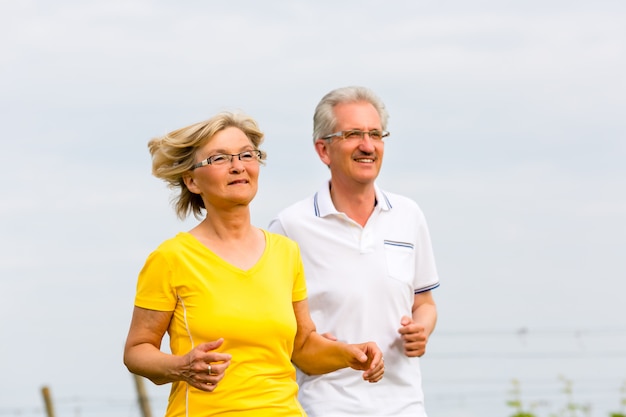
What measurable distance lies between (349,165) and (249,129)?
849 mm

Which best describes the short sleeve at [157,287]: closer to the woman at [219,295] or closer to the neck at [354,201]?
the woman at [219,295]

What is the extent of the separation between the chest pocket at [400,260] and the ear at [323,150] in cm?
45

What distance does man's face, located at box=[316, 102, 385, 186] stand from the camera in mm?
5117

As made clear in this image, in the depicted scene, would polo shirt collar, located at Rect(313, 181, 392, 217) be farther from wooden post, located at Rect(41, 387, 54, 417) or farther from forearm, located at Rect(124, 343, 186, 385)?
wooden post, located at Rect(41, 387, 54, 417)

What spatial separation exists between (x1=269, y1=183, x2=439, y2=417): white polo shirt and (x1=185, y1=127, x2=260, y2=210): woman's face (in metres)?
0.98

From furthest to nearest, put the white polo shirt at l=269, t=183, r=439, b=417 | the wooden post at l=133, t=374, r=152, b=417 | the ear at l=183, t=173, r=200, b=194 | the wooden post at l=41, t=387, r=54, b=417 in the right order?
1. the wooden post at l=41, t=387, r=54, b=417
2. the wooden post at l=133, t=374, r=152, b=417
3. the white polo shirt at l=269, t=183, r=439, b=417
4. the ear at l=183, t=173, r=200, b=194

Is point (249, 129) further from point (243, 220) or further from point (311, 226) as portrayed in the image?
point (311, 226)

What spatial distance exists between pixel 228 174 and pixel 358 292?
111cm

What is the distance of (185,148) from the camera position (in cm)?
437

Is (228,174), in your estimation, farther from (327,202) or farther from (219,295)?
(327,202)

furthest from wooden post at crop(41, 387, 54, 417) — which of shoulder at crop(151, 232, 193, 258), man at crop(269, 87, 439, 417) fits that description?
shoulder at crop(151, 232, 193, 258)

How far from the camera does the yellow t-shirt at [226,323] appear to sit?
163 inches

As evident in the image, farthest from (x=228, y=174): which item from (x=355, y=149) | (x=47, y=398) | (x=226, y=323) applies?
(x=47, y=398)

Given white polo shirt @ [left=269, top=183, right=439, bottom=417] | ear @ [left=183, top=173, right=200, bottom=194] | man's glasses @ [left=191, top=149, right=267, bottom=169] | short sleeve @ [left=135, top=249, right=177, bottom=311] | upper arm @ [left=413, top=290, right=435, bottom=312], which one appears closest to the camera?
short sleeve @ [left=135, top=249, right=177, bottom=311]
